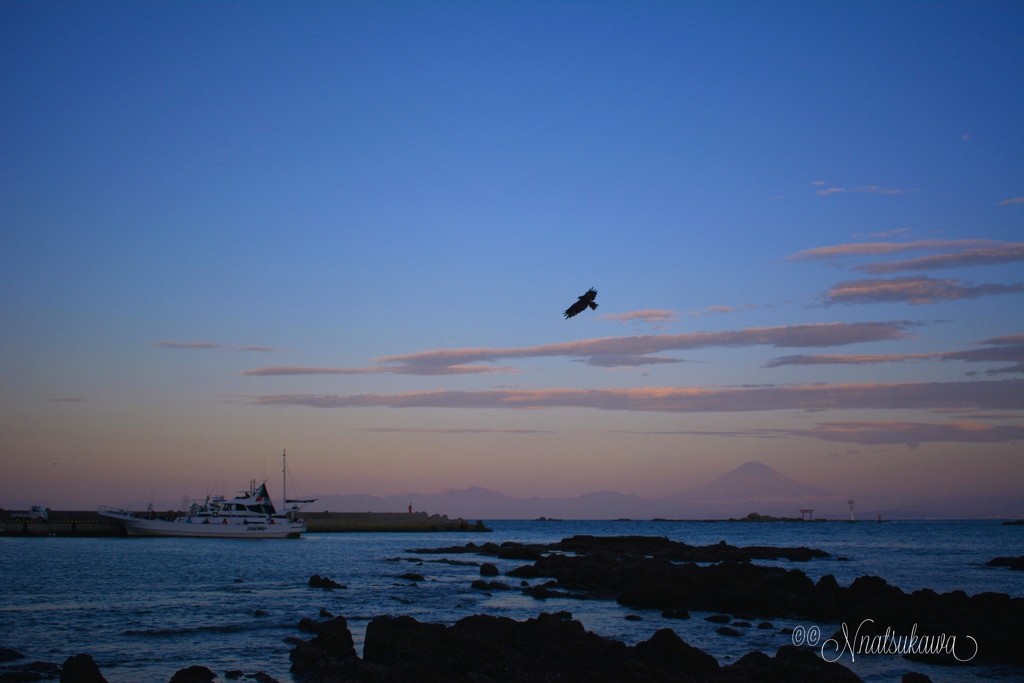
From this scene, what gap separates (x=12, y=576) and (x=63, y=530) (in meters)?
51.1

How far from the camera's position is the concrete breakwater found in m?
81.9

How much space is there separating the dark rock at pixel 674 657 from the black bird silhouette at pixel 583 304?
26.1 ft

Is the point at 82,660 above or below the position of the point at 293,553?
above

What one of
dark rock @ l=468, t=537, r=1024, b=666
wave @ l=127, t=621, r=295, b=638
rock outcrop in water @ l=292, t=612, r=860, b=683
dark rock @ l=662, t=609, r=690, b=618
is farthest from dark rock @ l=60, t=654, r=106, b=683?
dark rock @ l=468, t=537, r=1024, b=666

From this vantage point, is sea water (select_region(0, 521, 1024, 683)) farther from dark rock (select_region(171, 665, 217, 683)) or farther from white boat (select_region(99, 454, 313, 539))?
white boat (select_region(99, 454, 313, 539))

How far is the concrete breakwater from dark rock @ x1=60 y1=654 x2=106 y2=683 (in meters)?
77.7

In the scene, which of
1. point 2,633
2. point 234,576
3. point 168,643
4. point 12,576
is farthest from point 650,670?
point 12,576

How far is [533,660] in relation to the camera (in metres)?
16.9

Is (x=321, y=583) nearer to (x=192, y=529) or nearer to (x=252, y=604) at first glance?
(x=252, y=604)

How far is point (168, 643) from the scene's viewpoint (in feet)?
73.0

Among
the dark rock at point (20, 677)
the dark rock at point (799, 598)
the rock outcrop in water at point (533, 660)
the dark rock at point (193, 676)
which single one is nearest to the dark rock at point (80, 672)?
the dark rock at point (193, 676)

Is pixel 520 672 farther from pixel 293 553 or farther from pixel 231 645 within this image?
pixel 293 553

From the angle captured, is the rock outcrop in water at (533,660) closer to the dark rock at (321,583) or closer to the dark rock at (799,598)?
the dark rock at (799,598)

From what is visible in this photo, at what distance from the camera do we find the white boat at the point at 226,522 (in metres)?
81.6
